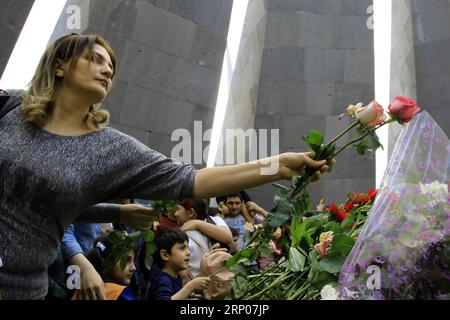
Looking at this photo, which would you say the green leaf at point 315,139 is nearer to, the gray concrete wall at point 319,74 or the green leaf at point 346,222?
the green leaf at point 346,222

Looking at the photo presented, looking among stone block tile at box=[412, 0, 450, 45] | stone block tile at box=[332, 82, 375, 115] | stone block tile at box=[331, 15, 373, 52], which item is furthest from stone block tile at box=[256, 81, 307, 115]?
stone block tile at box=[412, 0, 450, 45]

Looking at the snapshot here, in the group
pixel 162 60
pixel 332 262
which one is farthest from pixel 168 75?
pixel 332 262

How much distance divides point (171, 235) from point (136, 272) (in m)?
0.24

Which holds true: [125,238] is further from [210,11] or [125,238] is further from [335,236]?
[210,11]

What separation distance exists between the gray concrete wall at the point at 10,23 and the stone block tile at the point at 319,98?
3196 mm

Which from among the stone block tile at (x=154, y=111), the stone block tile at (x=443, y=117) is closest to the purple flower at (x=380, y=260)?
the stone block tile at (x=154, y=111)

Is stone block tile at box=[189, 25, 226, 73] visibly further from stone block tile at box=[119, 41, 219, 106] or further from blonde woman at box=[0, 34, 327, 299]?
blonde woman at box=[0, 34, 327, 299]

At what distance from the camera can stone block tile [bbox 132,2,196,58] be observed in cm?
485

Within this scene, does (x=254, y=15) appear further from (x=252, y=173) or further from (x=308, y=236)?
(x=252, y=173)

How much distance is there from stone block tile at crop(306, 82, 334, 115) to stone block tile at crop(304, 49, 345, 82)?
0.06 metres

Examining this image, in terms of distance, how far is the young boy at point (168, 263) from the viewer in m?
2.39

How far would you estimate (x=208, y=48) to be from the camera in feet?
17.7

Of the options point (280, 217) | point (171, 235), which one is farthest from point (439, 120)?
point (280, 217)

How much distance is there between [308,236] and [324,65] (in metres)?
5.17
